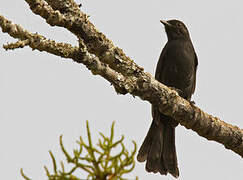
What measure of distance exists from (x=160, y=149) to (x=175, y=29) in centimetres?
210

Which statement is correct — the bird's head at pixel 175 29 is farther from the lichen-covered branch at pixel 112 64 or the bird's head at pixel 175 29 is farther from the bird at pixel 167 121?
the lichen-covered branch at pixel 112 64

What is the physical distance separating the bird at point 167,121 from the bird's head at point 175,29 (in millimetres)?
399

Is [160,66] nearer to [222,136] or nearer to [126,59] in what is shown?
[222,136]

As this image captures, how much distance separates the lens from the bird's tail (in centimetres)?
667

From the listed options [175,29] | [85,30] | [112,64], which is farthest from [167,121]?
[85,30]

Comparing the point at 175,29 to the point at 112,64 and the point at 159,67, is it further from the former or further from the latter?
the point at 112,64

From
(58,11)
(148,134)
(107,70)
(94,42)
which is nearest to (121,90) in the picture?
(107,70)

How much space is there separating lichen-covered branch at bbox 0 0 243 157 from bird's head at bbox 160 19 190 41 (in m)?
2.91

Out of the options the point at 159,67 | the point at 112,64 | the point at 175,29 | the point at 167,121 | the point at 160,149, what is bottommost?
the point at 112,64

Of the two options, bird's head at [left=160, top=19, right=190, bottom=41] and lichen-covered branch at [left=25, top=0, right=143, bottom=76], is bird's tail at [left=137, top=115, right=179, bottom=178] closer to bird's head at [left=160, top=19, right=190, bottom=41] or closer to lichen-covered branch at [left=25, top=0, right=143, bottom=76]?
bird's head at [left=160, top=19, right=190, bottom=41]

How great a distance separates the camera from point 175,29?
7594mm

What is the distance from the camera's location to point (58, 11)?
340cm

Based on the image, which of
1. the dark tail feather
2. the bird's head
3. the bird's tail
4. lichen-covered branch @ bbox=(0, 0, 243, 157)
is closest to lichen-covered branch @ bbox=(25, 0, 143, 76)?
lichen-covered branch @ bbox=(0, 0, 243, 157)

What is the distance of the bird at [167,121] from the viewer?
6.69 metres
